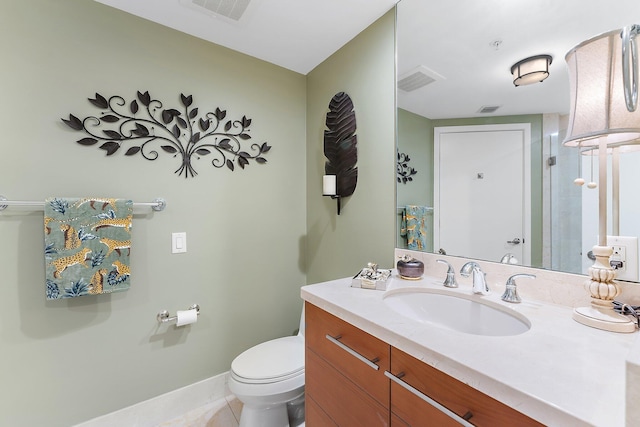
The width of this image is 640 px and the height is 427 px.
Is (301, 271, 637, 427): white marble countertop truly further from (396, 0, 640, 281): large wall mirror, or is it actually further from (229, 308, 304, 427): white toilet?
(229, 308, 304, 427): white toilet

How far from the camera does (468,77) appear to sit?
4.11 ft

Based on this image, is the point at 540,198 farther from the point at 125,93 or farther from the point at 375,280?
the point at 125,93

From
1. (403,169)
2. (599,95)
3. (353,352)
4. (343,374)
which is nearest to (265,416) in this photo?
(343,374)

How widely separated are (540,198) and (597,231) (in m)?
0.20

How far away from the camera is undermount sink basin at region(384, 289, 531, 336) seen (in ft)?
3.09

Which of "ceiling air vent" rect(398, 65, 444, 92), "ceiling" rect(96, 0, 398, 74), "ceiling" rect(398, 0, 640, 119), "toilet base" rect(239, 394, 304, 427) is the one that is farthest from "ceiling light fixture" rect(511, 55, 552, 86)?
"toilet base" rect(239, 394, 304, 427)

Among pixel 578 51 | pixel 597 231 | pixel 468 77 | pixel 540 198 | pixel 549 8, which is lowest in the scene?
pixel 597 231

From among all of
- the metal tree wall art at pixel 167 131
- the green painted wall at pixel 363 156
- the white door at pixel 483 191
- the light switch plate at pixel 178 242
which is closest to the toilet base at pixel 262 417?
the green painted wall at pixel 363 156

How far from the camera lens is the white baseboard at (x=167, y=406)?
1.49 meters

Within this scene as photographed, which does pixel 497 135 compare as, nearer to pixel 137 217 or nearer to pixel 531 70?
pixel 531 70

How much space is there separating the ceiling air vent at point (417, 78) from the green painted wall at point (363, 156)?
0.06 meters

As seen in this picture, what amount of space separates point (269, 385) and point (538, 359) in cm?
116

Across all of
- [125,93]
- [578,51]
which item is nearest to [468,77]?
[578,51]

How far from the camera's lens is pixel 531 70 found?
3.41ft
